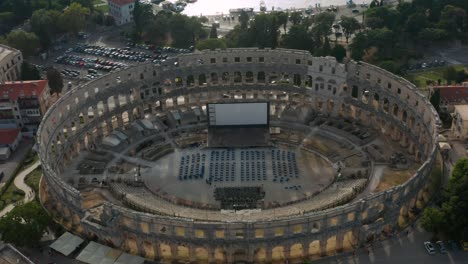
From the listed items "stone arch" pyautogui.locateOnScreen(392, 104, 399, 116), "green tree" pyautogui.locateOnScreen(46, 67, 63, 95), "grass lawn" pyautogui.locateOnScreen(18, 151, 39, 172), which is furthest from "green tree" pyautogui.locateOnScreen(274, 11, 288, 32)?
"grass lawn" pyautogui.locateOnScreen(18, 151, 39, 172)

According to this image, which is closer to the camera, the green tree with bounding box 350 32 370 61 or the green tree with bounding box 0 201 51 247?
the green tree with bounding box 0 201 51 247

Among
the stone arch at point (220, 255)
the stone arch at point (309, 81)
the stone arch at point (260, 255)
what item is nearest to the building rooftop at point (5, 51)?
the stone arch at point (309, 81)

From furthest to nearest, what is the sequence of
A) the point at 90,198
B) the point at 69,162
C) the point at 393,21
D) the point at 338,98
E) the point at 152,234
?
the point at 393,21 → the point at 338,98 → the point at 69,162 → the point at 90,198 → the point at 152,234

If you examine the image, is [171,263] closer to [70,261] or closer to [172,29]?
[70,261]

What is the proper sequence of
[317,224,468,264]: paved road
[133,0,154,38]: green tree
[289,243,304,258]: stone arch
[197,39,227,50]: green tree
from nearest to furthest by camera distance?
1. [317,224,468,264]: paved road
2. [289,243,304,258]: stone arch
3. [197,39,227,50]: green tree
4. [133,0,154,38]: green tree

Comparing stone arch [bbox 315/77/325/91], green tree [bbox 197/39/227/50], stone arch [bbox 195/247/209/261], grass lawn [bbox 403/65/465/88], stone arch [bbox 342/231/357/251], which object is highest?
green tree [bbox 197/39/227/50]

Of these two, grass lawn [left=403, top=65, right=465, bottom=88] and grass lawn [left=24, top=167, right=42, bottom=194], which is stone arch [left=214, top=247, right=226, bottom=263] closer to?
grass lawn [left=24, top=167, right=42, bottom=194]

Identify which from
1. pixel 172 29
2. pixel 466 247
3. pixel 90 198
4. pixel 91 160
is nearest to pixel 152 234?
pixel 90 198
